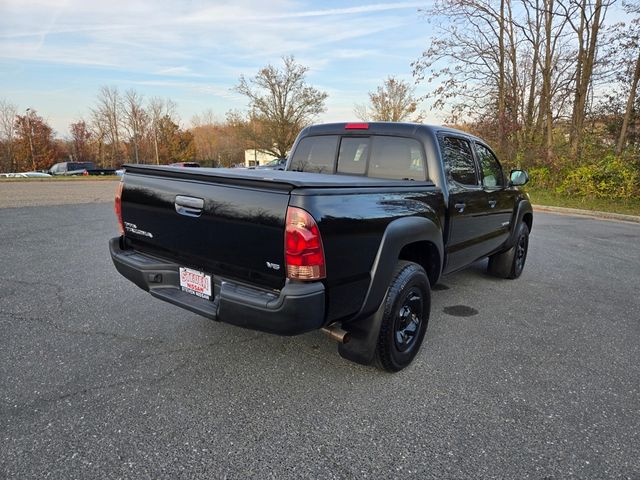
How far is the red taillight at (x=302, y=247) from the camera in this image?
207 centimetres

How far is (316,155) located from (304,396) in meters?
2.46

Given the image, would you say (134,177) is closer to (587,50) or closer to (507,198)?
(507,198)

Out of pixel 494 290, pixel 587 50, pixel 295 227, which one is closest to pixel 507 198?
pixel 494 290

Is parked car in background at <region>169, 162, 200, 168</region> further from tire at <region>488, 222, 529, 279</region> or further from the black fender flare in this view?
tire at <region>488, 222, 529, 279</region>

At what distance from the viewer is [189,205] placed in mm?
2545

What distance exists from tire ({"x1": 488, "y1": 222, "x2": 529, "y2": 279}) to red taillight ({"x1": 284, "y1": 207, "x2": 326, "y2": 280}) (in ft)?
12.9

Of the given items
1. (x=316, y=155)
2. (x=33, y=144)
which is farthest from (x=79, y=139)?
(x=316, y=155)

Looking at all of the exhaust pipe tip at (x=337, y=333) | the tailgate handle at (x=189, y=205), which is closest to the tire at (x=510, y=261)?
the exhaust pipe tip at (x=337, y=333)

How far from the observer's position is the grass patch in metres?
12.3

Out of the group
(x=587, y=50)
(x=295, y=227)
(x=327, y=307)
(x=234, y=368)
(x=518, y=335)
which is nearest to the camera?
(x=295, y=227)

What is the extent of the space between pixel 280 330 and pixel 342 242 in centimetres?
61

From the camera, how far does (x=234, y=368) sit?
2893 millimetres

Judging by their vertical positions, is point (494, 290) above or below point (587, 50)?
below

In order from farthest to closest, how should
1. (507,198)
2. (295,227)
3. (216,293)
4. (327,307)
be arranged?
(507,198)
(216,293)
(327,307)
(295,227)
